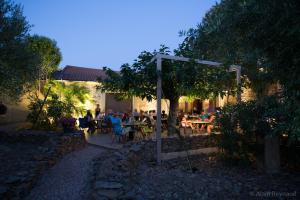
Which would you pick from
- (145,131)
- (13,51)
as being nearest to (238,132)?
(145,131)

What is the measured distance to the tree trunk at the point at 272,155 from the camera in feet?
19.6

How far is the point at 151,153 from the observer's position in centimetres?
760

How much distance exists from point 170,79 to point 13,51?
5.05m

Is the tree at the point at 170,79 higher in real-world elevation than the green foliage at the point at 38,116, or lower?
higher

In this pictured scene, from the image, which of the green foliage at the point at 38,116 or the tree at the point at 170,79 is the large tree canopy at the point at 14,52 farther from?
the tree at the point at 170,79

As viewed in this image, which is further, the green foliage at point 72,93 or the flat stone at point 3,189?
the green foliage at point 72,93

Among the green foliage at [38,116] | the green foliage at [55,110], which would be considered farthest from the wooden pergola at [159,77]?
the green foliage at [38,116]

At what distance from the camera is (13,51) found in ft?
28.2

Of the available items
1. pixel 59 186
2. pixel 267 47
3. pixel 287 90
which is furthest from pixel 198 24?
pixel 59 186

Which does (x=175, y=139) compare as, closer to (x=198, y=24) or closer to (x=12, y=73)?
(x=198, y=24)

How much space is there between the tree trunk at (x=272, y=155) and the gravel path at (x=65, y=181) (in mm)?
3973

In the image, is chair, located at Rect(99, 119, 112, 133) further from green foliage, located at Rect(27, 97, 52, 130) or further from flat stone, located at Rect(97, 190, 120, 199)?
flat stone, located at Rect(97, 190, 120, 199)

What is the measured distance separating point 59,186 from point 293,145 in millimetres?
5480

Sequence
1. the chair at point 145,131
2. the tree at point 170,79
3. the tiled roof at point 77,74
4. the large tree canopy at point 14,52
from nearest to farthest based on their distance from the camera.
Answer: the tree at point 170,79 → the large tree canopy at point 14,52 → the chair at point 145,131 → the tiled roof at point 77,74
